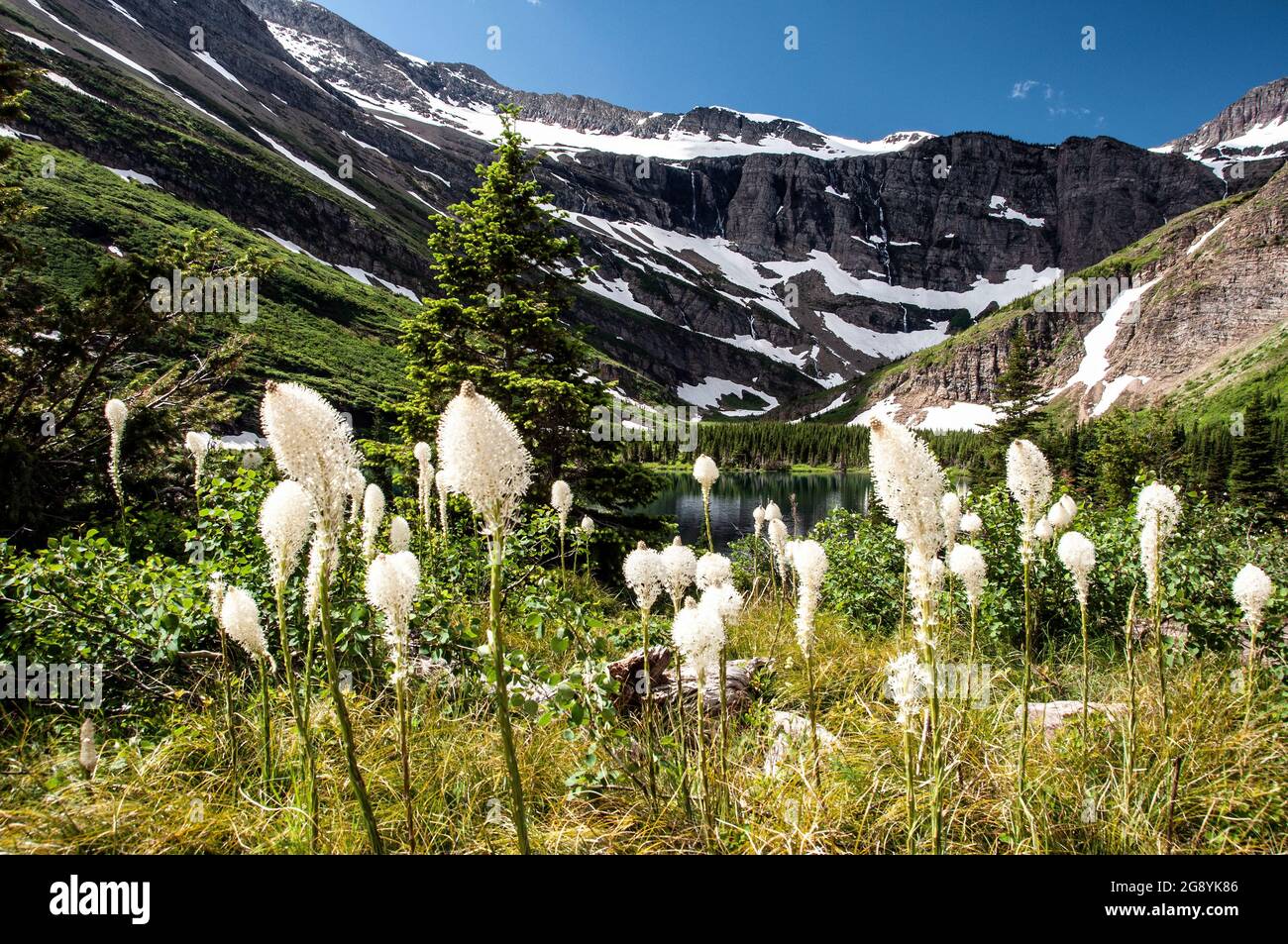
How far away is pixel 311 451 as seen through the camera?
1.78 meters

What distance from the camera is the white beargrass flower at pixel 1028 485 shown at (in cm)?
253

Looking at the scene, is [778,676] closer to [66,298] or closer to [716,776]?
[716,776]

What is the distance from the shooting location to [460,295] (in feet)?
46.1

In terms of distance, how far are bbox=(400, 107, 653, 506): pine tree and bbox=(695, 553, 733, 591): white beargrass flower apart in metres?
9.25

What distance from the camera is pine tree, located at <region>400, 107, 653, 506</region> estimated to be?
490 inches

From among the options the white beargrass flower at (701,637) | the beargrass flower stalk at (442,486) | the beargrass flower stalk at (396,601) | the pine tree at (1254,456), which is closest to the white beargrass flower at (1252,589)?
the white beargrass flower at (701,637)

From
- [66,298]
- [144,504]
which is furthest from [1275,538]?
[66,298]

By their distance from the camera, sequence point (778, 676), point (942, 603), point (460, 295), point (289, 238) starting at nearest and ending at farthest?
1. point (778, 676)
2. point (942, 603)
3. point (460, 295)
4. point (289, 238)

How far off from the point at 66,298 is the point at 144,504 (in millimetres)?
3131

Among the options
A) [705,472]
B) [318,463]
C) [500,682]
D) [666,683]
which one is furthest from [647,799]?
[705,472]

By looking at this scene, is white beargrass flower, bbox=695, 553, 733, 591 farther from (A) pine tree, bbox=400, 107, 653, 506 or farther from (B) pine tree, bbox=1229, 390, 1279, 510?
(B) pine tree, bbox=1229, 390, 1279, 510

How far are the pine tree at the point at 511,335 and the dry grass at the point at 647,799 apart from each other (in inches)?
348

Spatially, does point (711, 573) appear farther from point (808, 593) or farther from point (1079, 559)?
point (1079, 559)

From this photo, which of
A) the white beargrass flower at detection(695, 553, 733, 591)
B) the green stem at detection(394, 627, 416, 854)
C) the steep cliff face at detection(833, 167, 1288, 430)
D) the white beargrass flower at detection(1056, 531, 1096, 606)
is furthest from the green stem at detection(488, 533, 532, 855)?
the steep cliff face at detection(833, 167, 1288, 430)
